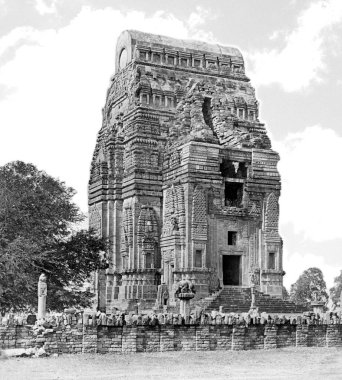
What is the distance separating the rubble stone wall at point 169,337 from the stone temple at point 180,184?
1587 cm

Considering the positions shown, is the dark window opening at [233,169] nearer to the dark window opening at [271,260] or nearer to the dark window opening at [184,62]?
the dark window opening at [271,260]

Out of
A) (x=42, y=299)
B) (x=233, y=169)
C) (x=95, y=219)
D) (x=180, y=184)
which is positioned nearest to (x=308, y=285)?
(x=233, y=169)

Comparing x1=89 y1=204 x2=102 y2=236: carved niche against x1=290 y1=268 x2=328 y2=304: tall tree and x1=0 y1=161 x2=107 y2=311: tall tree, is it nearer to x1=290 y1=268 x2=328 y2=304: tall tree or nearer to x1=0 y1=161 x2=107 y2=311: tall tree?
x1=0 y1=161 x2=107 y2=311: tall tree

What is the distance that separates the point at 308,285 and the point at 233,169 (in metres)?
29.2

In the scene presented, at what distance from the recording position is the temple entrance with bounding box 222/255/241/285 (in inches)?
1742

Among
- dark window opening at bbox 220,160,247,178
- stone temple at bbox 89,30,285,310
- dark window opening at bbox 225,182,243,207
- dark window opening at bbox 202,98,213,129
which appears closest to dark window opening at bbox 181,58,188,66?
stone temple at bbox 89,30,285,310

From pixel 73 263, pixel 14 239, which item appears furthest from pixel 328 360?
pixel 73 263

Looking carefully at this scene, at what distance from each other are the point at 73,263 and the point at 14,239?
214 inches

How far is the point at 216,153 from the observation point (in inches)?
1693

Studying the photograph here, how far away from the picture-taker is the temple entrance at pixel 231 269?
44250 mm

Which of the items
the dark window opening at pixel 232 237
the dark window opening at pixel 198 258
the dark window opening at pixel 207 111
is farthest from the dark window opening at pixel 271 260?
the dark window opening at pixel 207 111

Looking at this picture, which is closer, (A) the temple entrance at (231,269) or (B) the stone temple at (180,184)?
(B) the stone temple at (180,184)

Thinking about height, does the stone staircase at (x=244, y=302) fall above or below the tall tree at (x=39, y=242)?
below

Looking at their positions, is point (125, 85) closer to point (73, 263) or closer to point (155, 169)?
point (155, 169)
